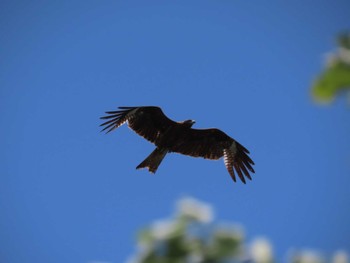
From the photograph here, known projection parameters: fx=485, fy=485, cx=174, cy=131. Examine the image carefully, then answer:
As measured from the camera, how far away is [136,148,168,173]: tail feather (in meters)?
10.7

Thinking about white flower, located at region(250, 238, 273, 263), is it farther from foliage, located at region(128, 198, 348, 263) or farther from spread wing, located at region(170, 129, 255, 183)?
spread wing, located at region(170, 129, 255, 183)

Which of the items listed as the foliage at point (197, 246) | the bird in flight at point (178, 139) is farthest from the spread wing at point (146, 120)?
the foliage at point (197, 246)

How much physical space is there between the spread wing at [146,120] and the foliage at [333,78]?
30.4ft

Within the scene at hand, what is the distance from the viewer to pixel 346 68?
6.14ft

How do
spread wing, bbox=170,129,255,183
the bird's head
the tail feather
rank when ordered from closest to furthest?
1. the tail feather
2. the bird's head
3. spread wing, bbox=170,129,255,183

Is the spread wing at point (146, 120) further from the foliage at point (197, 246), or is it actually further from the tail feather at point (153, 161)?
the foliage at point (197, 246)

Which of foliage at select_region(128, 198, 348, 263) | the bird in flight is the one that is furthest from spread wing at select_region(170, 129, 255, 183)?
foliage at select_region(128, 198, 348, 263)

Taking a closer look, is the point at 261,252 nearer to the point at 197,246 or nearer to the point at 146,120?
the point at 197,246

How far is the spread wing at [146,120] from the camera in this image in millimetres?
11148

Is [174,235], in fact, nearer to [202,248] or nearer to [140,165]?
[202,248]

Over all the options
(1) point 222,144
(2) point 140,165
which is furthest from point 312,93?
(1) point 222,144

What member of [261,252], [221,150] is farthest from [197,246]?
[221,150]

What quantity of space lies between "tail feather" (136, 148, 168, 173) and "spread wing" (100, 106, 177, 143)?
0.43 m

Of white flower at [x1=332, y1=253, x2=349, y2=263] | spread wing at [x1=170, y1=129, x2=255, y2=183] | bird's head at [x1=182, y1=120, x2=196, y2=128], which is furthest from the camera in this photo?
spread wing at [x1=170, y1=129, x2=255, y2=183]
